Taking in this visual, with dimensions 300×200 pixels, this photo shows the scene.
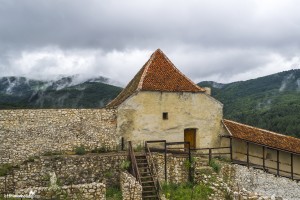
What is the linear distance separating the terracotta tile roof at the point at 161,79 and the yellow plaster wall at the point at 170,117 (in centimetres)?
32

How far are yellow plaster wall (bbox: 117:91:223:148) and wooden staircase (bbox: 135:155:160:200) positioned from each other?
3065mm

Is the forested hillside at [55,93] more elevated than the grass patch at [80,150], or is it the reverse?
the forested hillside at [55,93]

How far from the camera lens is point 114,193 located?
1869cm

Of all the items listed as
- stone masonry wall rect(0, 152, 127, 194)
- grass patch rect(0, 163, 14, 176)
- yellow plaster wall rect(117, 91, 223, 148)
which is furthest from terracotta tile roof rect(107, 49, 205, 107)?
grass patch rect(0, 163, 14, 176)

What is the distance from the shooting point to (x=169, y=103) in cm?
2359

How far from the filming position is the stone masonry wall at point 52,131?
20.1 meters

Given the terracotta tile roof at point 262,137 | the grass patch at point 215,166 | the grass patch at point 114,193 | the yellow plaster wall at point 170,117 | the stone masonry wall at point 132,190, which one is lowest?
the grass patch at point 114,193

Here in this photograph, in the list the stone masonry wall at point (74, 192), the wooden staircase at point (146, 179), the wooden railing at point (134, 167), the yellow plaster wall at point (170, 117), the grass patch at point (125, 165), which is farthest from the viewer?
the yellow plaster wall at point (170, 117)

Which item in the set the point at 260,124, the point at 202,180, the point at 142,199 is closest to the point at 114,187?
the point at 142,199

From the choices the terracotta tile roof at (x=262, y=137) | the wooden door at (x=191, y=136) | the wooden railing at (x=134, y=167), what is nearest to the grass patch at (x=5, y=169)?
the wooden railing at (x=134, y=167)

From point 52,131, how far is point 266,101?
9383 cm

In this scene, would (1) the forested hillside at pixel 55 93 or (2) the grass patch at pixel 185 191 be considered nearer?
(2) the grass patch at pixel 185 191

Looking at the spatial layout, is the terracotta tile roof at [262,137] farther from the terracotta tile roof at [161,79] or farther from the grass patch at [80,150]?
the grass patch at [80,150]

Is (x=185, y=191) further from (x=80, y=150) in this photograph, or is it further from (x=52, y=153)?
(x=52, y=153)
